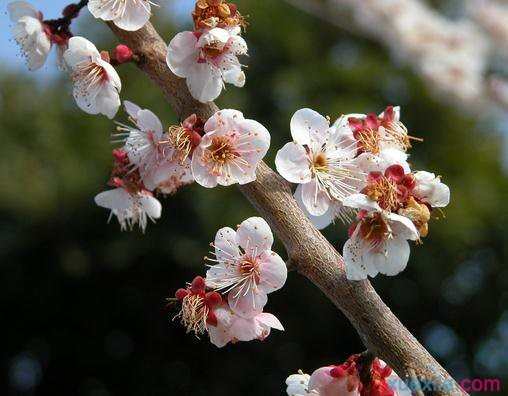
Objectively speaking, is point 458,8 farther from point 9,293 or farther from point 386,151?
point 386,151

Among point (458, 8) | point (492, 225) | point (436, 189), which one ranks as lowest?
point (492, 225)

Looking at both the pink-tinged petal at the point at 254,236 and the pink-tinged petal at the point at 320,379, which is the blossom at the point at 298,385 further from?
the pink-tinged petal at the point at 254,236

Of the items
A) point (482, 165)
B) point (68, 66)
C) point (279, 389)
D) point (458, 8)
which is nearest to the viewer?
point (68, 66)

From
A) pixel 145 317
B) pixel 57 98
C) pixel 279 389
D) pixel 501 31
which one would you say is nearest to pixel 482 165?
pixel 279 389

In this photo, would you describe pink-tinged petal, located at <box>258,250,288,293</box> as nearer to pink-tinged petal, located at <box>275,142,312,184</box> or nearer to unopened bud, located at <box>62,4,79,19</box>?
pink-tinged petal, located at <box>275,142,312,184</box>

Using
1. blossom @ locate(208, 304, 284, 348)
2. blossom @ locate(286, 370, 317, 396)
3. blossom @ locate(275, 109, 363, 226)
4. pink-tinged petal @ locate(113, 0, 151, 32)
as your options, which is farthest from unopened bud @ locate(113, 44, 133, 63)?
blossom @ locate(286, 370, 317, 396)

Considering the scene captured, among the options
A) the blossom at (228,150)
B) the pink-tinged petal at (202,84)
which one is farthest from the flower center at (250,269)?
the pink-tinged petal at (202,84)

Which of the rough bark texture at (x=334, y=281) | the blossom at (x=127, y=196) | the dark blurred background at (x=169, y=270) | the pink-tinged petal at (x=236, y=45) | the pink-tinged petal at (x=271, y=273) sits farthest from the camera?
the dark blurred background at (x=169, y=270)
